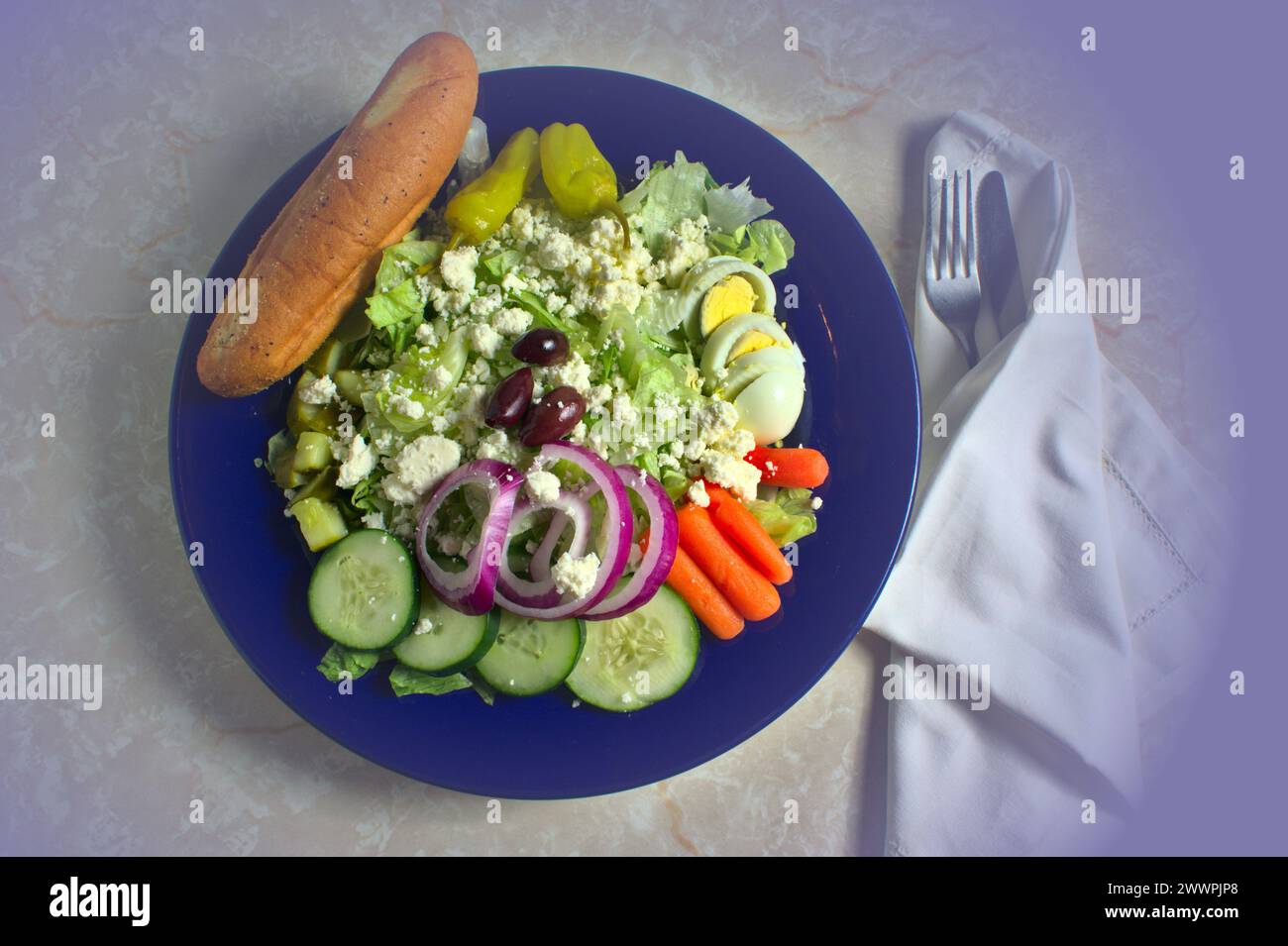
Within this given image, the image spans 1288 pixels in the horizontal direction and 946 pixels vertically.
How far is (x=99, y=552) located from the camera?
9.05 feet

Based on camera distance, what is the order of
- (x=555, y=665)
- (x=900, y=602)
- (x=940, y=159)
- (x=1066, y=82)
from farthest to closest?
(x=1066, y=82)
(x=940, y=159)
(x=900, y=602)
(x=555, y=665)

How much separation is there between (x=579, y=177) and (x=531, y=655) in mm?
1186

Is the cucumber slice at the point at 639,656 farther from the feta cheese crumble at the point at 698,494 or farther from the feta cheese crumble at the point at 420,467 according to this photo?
the feta cheese crumble at the point at 420,467

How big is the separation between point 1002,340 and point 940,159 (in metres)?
0.62

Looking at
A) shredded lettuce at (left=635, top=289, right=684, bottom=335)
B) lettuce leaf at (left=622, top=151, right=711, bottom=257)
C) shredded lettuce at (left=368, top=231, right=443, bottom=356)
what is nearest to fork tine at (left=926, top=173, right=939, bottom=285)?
lettuce leaf at (left=622, top=151, right=711, bottom=257)

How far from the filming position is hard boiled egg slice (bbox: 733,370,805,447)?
2328mm

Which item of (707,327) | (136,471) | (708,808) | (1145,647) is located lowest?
(708,808)

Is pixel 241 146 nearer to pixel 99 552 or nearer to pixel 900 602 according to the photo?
pixel 99 552

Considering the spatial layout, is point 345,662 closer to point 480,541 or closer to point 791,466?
point 480,541

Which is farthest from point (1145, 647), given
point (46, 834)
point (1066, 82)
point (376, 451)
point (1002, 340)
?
point (46, 834)

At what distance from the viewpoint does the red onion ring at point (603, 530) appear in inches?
86.5

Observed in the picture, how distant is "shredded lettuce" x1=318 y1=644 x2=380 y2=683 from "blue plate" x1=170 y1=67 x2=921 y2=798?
4 centimetres

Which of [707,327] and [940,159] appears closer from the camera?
[707,327]

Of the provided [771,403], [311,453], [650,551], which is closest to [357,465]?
[311,453]
